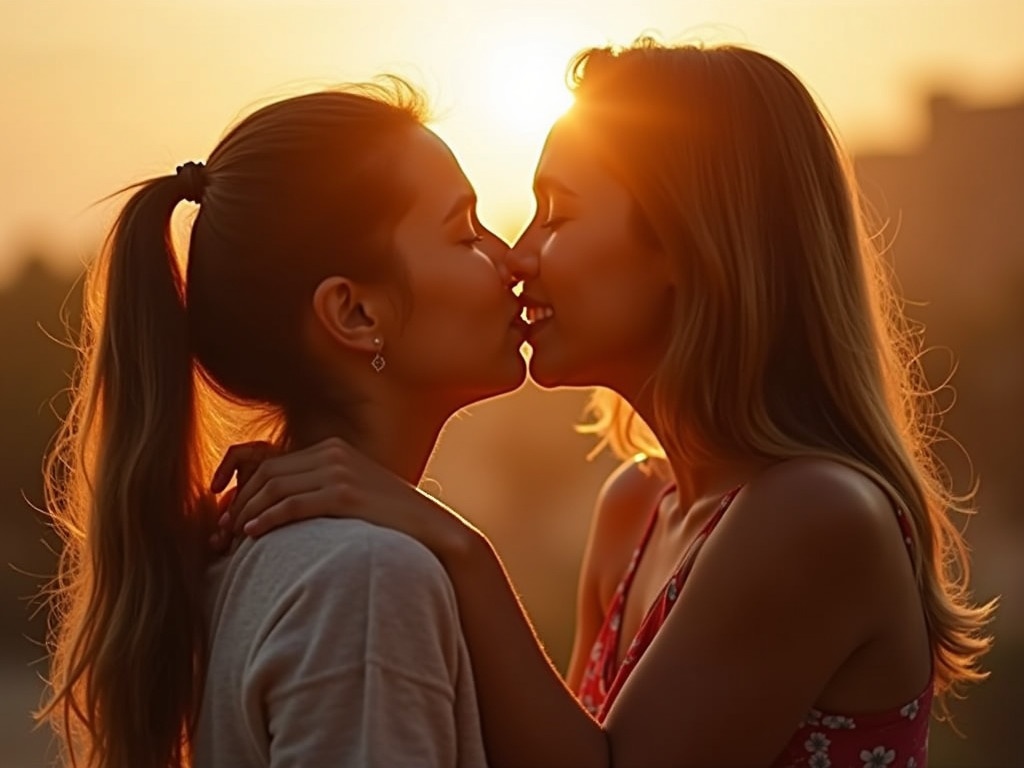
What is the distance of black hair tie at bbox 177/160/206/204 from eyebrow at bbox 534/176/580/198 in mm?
602

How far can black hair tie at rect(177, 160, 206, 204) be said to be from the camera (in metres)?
2.33

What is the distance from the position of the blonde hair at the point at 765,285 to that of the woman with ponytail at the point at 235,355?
339 mm

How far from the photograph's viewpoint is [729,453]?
104 inches

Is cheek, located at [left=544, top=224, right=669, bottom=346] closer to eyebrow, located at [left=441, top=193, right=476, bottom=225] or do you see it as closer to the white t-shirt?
eyebrow, located at [left=441, top=193, right=476, bottom=225]

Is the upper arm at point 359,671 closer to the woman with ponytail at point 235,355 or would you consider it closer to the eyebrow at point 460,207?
the woman with ponytail at point 235,355

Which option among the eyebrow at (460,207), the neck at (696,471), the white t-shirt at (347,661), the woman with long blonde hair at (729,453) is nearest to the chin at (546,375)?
the woman with long blonde hair at (729,453)

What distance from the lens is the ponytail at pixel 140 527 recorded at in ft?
7.36

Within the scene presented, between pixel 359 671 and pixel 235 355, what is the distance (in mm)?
540

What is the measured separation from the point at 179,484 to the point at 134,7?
8.28ft

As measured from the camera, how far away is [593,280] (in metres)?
2.68

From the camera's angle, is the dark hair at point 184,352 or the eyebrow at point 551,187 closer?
the dark hair at point 184,352

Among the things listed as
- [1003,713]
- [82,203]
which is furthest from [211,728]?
[1003,713]

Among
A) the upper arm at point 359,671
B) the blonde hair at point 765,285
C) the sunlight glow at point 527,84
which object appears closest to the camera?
the upper arm at point 359,671

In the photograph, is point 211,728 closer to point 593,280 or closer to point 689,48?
point 593,280
